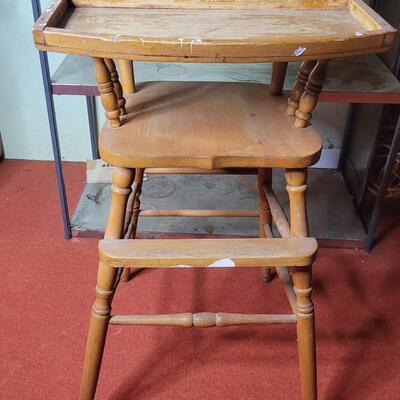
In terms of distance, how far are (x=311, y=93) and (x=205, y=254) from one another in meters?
0.33

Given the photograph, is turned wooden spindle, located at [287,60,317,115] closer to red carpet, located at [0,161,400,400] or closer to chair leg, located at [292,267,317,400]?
chair leg, located at [292,267,317,400]

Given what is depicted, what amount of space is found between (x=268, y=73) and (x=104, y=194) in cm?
71

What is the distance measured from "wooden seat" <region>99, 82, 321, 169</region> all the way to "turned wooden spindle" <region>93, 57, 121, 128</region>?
0.07 ft

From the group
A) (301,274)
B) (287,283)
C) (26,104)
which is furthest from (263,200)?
(26,104)

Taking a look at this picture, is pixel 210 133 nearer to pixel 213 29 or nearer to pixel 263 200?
pixel 213 29

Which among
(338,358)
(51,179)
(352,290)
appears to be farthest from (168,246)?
(51,179)

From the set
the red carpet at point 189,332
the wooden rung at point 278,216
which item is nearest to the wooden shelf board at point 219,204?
the red carpet at point 189,332

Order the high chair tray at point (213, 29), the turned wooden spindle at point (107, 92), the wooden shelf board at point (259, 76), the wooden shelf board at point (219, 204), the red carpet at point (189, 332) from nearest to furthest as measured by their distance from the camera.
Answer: the high chair tray at point (213, 29)
the turned wooden spindle at point (107, 92)
the red carpet at point (189, 332)
the wooden shelf board at point (259, 76)
the wooden shelf board at point (219, 204)

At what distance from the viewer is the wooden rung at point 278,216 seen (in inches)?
40.5

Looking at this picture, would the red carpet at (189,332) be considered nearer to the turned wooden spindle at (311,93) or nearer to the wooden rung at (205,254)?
the wooden rung at (205,254)

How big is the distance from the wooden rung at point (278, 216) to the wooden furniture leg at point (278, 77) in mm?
243

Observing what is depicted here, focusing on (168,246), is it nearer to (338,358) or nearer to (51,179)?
(338,358)

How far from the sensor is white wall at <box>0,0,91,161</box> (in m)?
1.66

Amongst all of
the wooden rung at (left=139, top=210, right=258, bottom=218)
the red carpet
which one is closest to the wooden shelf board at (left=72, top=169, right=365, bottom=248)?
the red carpet
